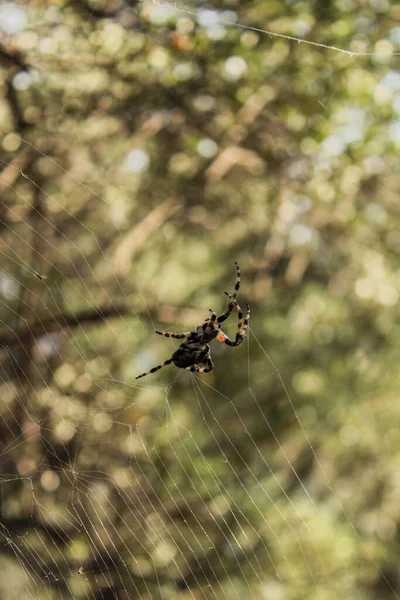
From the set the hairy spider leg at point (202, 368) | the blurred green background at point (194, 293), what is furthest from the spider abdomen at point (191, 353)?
the blurred green background at point (194, 293)

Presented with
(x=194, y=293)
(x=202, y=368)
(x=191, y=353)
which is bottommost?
(x=194, y=293)

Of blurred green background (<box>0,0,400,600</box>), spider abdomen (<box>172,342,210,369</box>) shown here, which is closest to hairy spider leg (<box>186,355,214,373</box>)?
spider abdomen (<box>172,342,210,369</box>)

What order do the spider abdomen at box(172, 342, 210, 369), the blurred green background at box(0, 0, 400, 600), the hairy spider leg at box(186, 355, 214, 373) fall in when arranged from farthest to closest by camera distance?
the blurred green background at box(0, 0, 400, 600), the hairy spider leg at box(186, 355, 214, 373), the spider abdomen at box(172, 342, 210, 369)

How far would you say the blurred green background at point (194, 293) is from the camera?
640cm

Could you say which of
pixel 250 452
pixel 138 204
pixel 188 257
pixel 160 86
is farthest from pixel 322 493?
pixel 160 86

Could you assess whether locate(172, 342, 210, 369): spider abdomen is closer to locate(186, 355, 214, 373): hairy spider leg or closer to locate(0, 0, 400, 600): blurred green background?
locate(186, 355, 214, 373): hairy spider leg

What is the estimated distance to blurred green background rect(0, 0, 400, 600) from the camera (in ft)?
21.0

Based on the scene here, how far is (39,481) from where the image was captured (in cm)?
662

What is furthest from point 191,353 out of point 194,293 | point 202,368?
point 194,293

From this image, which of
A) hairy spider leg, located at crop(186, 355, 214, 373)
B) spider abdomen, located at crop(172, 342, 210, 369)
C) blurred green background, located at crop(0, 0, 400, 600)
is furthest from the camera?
blurred green background, located at crop(0, 0, 400, 600)

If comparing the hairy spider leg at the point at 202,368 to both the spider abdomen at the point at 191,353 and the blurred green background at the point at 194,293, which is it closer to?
the spider abdomen at the point at 191,353

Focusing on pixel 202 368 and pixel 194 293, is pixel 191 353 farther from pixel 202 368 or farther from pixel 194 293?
pixel 194 293

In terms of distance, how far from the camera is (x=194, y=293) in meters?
8.64

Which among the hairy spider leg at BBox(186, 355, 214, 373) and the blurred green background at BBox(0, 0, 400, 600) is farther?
the blurred green background at BBox(0, 0, 400, 600)
